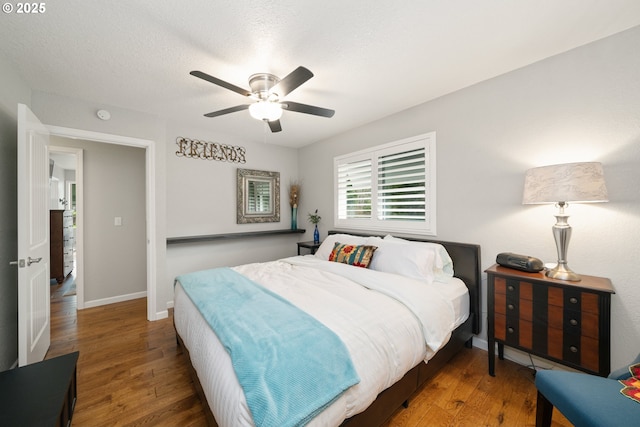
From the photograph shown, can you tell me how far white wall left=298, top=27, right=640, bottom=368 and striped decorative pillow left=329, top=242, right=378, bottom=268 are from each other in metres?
0.83

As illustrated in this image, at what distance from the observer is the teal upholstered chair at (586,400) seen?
102 cm

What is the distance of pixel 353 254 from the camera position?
2.80 meters

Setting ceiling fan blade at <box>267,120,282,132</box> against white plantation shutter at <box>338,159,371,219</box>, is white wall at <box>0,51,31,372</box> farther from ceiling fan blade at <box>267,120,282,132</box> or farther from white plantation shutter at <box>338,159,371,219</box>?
white plantation shutter at <box>338,159,371,219</box>

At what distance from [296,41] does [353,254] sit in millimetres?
2090

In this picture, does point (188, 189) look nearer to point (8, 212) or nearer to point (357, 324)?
point (8, 212)

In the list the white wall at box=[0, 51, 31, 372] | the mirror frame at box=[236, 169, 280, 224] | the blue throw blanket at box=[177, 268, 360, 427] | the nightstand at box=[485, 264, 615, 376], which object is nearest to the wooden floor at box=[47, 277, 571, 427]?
the nightstand at box=[485, 264, 615, 376]

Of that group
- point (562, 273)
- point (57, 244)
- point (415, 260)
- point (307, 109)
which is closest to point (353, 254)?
point (415, 260)

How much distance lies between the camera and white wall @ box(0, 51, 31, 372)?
190 cm

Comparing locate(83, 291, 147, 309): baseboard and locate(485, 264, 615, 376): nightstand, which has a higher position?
locate(485, 264, 615, 376): nightstand

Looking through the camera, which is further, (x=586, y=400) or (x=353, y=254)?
(x=353, y=254)

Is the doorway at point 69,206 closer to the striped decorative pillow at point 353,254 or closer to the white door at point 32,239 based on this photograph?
the white door at point 32,239

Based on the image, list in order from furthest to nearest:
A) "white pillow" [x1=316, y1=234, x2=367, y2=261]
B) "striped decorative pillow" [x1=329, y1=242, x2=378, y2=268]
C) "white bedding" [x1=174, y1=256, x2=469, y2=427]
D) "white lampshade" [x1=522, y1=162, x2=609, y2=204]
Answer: "white pillow" [x1=316, y1=234, x2=367, y2=261], "striped decorative pillow" [x1=329, y1=242, x2=378, y2=268], "white lampshade" [x1=522, y1=162, x2=609, y2=204], "white bedding" [x1=174, y1=256, x2=469, y2=427]

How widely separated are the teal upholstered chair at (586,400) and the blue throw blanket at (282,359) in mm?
1004

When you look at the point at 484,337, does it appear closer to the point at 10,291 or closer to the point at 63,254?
the point at 10,291
